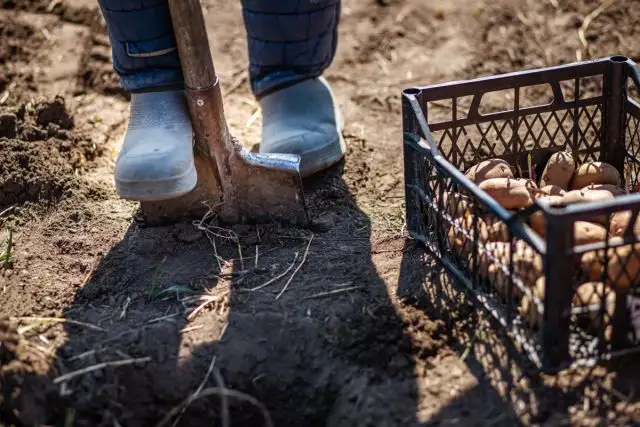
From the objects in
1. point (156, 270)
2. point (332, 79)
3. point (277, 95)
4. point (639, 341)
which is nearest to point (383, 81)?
point (332, 79)

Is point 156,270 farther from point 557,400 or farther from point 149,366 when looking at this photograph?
point 557,400

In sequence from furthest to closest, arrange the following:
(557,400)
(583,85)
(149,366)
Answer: (583,85) → (149,366) → (557,400)

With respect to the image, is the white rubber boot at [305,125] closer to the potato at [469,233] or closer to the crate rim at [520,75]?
the crate rim at [520,75]

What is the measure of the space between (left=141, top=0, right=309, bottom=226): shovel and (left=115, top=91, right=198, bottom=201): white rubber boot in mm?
66

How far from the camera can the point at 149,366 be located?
1929mm

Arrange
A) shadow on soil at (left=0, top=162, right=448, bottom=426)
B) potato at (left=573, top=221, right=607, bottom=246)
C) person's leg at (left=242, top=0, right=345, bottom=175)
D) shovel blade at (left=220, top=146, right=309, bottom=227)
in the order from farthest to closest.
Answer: person's leg at (left=242, top=0, right=345, bottom=175)
shovel blade at (left=220, top=146, right=309, bottom=227)
potato at (left=573, top=221, right=607, bottom=246)
shadow on soil at (left=0, top=162, right=448, bottom=426)

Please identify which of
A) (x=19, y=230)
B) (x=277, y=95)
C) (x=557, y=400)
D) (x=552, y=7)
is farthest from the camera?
(x=552, y=7)

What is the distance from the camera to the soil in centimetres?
183

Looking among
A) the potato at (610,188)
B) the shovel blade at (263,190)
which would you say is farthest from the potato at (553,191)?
the shovel blade at (263,190)

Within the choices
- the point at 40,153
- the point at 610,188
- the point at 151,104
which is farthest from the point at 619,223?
the point at 40,153

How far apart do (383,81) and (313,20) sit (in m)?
0.75

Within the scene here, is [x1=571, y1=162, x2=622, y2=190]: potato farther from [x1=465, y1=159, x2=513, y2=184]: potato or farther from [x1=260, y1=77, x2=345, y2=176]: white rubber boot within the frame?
[x1=260, y1=77, x2=345, y2=176]: white rubber boot

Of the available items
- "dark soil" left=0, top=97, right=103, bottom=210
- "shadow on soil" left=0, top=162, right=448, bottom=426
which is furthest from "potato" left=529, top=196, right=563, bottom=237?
"dark soil" left=0, top=97, right=103, bottom=210

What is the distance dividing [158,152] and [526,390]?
1.03 meters
